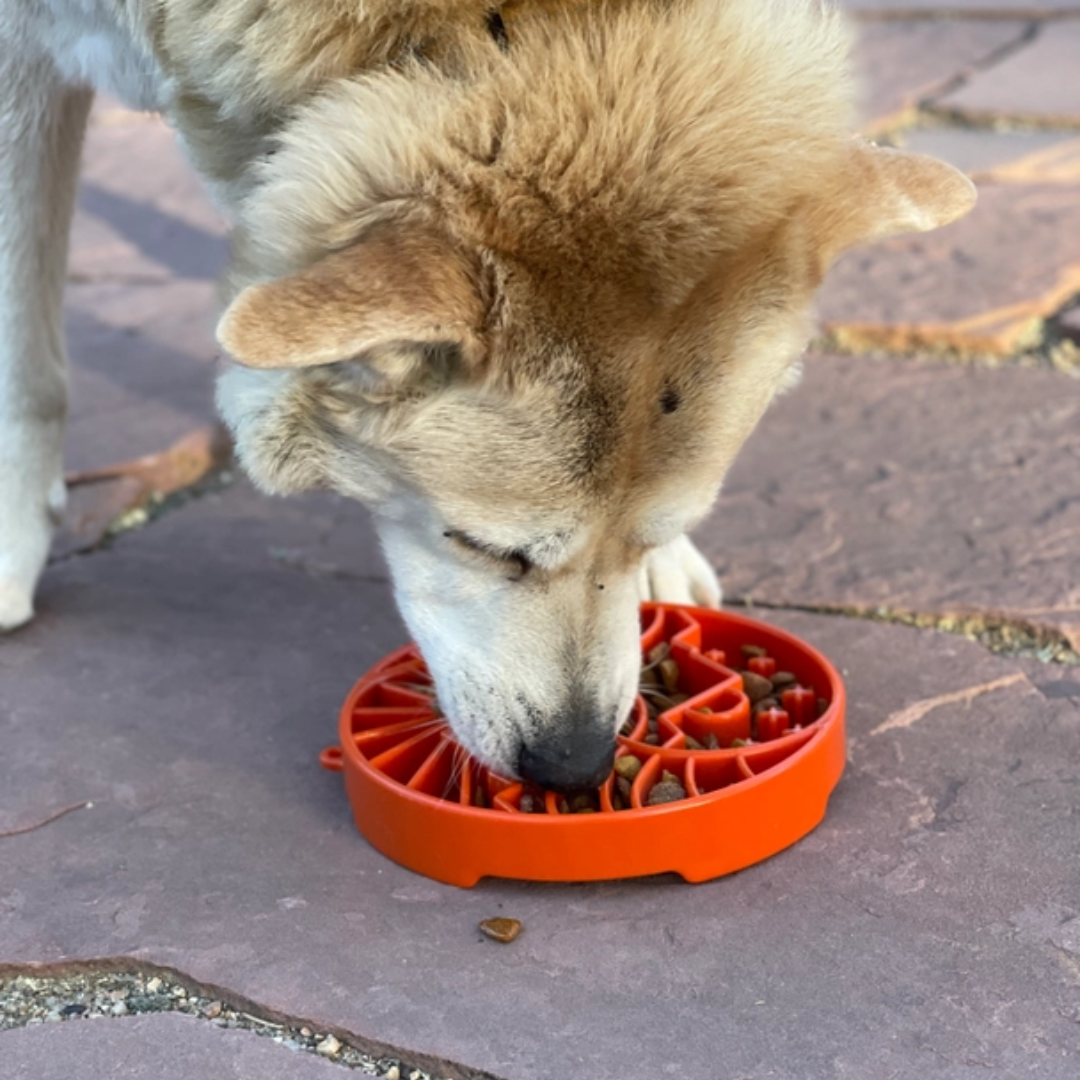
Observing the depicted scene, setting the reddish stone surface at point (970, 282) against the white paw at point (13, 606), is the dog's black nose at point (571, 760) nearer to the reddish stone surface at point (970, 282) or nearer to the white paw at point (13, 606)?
the white paw at point (13, 606)

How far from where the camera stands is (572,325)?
76.9 inches

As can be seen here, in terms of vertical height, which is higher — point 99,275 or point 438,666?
point 438,666

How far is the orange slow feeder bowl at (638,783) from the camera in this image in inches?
78.4

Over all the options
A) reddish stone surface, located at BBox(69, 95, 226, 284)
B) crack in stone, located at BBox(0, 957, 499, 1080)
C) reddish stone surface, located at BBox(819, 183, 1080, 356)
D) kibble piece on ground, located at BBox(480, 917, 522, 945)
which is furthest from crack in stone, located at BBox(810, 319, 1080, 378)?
crack in stone, located at BBox(0, 957, 499, 1080)

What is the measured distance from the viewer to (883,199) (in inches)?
87.6

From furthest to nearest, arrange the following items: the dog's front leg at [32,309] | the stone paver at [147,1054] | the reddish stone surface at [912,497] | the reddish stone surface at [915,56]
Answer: the reddish stone surface at [915,56], the reddish stone surface at [912,497], the dog's front leg at [32,309], the stone paver at [147,1054]

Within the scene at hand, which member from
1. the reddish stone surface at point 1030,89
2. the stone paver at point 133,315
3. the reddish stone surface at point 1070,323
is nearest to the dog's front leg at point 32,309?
the stone paver at point 133,315

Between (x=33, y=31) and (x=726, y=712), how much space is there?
167 cm

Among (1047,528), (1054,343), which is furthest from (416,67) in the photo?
(1054,343)

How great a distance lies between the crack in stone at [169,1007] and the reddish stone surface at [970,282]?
2.84 m

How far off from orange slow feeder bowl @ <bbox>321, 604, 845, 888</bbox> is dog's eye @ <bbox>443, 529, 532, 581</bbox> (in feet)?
0.94

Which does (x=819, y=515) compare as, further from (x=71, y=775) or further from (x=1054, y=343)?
(x=71, y=775)

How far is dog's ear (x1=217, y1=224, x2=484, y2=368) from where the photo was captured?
67.6 inches

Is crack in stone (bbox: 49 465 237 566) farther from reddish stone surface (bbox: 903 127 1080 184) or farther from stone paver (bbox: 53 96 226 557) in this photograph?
reddish stone surface (bbox: 903 127 1080 184)
